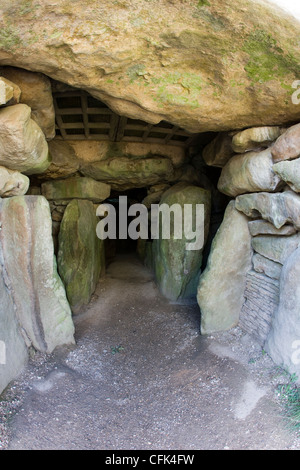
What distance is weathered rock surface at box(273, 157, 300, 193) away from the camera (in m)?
2.84

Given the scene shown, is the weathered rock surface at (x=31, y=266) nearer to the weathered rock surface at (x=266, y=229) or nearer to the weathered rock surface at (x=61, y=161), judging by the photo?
the weathered rock surface at (x=61, y=161)

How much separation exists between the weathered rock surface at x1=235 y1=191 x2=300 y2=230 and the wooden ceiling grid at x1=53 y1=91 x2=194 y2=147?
6.32ft

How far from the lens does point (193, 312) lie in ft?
17.0

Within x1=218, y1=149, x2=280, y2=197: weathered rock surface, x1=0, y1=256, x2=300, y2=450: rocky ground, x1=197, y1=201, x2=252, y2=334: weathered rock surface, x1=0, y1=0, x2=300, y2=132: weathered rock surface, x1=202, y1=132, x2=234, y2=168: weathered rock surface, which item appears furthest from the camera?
x1=202, y1=132, x2=234, y2=168: weathered rock surface

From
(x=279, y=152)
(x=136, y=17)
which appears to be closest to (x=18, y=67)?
(x=136, y=17)

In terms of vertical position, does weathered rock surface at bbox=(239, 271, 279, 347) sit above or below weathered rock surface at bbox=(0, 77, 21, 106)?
below

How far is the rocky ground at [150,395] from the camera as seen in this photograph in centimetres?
251

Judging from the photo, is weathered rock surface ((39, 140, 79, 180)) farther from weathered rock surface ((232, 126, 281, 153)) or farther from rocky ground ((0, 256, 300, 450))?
weathered rock surface ((232, 126, 281, 153))

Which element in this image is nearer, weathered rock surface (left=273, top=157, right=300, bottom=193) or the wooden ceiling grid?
weathered rock surface (left=273, top=157, right=300, bottom=193)

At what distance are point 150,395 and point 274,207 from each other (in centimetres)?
235

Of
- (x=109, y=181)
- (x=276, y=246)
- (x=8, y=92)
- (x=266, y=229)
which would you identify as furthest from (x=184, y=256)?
(x=8, y=92)

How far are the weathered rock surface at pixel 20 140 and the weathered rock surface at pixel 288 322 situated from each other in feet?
9.68

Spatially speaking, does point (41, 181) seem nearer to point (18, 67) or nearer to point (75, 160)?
point (75, 160)

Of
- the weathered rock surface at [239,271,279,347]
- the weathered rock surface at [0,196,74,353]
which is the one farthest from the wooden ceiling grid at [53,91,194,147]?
the weathered rock surface at [239,271,279,347]
